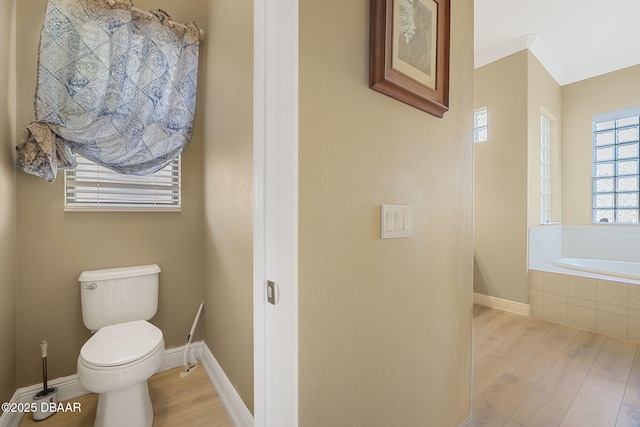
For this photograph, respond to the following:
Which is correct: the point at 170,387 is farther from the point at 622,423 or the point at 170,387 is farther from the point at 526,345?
the point at 526,345

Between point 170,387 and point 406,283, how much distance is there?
1657 mm

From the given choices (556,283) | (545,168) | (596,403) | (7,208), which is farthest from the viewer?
(545,168)

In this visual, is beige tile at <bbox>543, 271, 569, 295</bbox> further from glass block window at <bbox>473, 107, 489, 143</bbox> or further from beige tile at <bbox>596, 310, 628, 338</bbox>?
glass block window at <bbox>473, 107, 489, 143</bbox>

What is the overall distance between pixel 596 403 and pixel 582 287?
138 cm

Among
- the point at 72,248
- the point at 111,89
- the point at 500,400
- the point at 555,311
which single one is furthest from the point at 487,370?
the point at 111,89

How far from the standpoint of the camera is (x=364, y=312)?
0.89 metres

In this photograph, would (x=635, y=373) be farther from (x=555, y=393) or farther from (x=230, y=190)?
(x=230, y=190)

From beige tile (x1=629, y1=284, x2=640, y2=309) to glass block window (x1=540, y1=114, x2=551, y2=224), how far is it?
1.09m

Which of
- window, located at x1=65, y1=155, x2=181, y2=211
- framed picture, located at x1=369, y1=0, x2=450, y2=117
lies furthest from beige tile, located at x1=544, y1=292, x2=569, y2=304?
window, located at x1=65, y1=155, x2=181, y2=211

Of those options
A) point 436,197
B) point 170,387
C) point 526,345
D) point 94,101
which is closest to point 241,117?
point 94,101

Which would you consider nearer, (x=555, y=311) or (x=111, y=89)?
(x=111, y=89)

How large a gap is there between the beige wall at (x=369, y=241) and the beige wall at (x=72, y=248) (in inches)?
58.9

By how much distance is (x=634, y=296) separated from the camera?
2.30 m

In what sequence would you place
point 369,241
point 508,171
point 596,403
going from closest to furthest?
point 369,241, point 596,403, point 508,171
